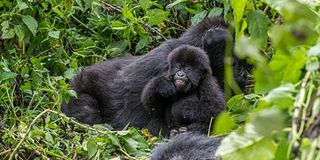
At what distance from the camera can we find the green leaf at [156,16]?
6.66 m

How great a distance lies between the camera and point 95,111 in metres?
6.57

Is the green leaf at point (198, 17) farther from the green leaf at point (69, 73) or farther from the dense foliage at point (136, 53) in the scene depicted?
the green leaf at point (69, 73)

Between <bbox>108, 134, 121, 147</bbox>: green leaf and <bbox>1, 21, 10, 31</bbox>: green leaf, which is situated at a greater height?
<bbox>1, 21, 10, 31</bbox>: green leaf

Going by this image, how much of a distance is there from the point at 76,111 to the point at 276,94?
4.98 m

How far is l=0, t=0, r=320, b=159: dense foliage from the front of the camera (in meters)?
1.61

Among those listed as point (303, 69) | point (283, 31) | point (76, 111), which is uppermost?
point (283, 31)

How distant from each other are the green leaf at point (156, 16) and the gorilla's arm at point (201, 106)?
944 mm

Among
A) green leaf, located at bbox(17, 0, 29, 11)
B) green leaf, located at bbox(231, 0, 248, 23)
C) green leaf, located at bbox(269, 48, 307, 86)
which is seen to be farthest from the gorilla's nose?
green leaf, located at bbox(269, 48, 307, 86)

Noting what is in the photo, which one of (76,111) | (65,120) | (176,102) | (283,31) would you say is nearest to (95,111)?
(76,111)

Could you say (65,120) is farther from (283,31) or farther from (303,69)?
(283,31)

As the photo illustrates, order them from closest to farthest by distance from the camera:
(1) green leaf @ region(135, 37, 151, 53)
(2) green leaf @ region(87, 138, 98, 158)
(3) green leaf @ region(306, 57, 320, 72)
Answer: (3) green leaf @ region(306, 57, 320, 72)
(2) green leaf @ region(87, 138, 98, 158)
(1) green leaf @ region(135, 37, 151, 53)

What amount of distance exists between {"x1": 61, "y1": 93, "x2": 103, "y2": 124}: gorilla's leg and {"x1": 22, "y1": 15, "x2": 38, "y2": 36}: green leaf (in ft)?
3.52

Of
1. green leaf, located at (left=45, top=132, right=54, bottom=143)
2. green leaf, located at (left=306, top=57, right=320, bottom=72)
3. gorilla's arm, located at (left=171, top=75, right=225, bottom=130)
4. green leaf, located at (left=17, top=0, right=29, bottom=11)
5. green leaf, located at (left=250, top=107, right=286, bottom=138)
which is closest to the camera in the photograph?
green leaf, located at (left=250, top=107, right=286, bottom=138)

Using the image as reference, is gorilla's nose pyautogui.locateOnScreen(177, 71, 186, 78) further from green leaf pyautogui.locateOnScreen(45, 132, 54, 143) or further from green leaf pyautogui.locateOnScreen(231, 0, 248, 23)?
green leaf pyautogui.locateOnScreen(231, 0, 248, 23)
